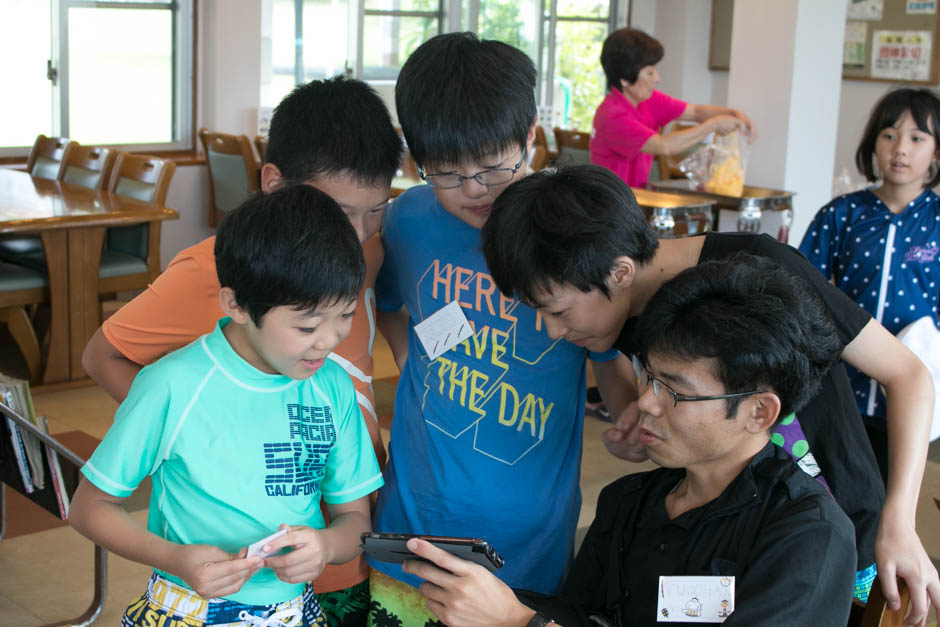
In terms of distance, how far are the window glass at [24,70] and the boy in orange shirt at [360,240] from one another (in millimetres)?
5545

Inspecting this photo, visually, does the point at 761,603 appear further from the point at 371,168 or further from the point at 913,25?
the point at 913,25

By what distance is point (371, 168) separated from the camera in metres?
1.53

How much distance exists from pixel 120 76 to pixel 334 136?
232 inches

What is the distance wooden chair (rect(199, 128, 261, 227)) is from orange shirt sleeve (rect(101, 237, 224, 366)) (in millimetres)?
4611

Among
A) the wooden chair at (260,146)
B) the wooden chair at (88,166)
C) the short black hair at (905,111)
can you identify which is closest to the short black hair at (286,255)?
the short black hair at (905,111)

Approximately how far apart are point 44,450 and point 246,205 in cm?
132

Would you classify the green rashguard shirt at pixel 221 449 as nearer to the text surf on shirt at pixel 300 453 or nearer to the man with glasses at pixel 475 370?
the text surf on shirt at pixel 300 453

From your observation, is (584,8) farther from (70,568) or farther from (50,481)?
(50,481)

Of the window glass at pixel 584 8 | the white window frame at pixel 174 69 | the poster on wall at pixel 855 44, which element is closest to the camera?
A: the white window frame at pixel 174 69

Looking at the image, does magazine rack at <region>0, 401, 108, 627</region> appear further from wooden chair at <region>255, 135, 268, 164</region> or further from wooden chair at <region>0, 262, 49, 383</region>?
wooden chair at <region>255, 135, 268, 164</region>

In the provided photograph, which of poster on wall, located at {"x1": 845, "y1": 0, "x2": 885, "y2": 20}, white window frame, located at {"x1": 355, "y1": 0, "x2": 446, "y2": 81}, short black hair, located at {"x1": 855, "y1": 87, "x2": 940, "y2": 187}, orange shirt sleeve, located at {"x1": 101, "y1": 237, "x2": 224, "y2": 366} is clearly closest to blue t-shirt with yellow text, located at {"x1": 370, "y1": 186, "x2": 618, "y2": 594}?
orange shirt sleeve, located at {"x1": 101, "y1": 237, "x2": 224, "y2": 366}

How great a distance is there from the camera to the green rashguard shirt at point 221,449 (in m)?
1.29

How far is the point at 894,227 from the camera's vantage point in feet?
9.96

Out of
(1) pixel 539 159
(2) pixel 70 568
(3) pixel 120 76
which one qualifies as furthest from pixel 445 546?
(3) pixel 120 76
